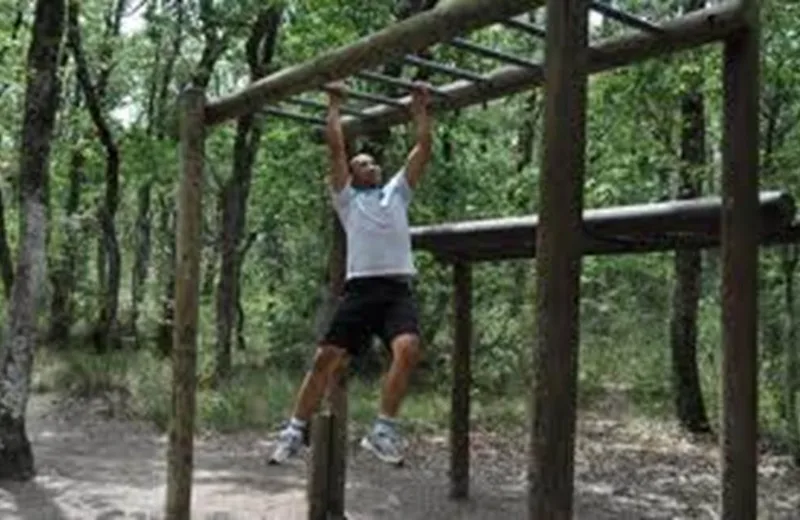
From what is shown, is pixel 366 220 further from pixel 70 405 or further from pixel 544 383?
pixel 70 405

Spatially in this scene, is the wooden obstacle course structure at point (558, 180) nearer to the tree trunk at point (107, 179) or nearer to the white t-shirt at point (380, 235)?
the white t-shirt at point (380, 235)

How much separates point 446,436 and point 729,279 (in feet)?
30.6

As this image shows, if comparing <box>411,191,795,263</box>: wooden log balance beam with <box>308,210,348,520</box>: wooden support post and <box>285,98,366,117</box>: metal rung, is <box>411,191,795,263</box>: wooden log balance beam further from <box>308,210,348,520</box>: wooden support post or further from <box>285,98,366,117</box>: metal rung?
<box>308,210,348,520</box>: wooden support post

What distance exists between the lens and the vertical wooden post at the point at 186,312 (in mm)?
7453

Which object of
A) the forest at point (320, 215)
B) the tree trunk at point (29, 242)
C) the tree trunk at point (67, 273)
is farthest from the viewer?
the tree trunk at point (67, 273)

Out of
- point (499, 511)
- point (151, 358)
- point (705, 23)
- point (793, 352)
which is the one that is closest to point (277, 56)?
point (151, 358)

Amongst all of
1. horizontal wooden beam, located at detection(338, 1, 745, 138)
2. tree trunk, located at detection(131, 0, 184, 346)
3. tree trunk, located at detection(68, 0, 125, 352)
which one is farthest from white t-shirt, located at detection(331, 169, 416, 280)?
tree trunk, located at detection(131, 0, 184, 346)

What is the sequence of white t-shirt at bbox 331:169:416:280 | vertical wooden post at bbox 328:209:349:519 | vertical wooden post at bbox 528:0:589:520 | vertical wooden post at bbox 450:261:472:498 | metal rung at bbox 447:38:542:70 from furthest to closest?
vertical wooden post at bbox 450:261:472:498
vertical wooden post at bbox 328:209:349:519
white t-shirt at bbox 331:169:416:280
metal rung at bbox 447:38:542:70
vertical wooden post at bbox 528:0:589:520

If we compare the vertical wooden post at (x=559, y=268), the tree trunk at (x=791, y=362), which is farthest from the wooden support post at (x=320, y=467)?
the tree trunk at (x=791, y=362)

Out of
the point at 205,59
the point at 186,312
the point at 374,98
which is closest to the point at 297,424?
the point at 186,312

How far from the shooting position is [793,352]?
1252 cm

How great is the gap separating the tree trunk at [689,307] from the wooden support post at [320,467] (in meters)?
9.32

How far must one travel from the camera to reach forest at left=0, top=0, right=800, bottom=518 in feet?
41.4

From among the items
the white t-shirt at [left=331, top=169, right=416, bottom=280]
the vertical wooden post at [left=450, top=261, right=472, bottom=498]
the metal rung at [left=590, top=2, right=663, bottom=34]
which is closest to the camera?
the metal rung at [left=590, top=2, right=663, bottom=34]
